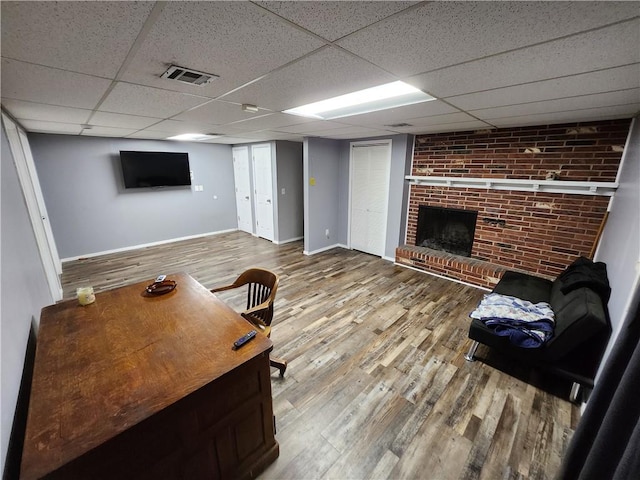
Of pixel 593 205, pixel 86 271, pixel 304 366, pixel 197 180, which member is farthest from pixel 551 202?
pixel 86 271

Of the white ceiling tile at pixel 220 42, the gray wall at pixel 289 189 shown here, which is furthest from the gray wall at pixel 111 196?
the white ceiling tile at pixel 220 42

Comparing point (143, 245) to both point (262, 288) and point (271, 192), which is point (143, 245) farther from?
point (262, 288)

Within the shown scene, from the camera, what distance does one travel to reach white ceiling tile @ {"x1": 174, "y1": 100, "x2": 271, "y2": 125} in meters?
2.26

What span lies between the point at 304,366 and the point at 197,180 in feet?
17.3

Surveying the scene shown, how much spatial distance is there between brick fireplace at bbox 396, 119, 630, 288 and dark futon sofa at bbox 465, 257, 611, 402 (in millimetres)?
867

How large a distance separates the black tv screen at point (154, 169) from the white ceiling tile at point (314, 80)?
4172mm

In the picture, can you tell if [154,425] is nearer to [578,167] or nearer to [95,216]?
[578,167]

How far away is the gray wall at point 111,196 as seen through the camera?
450 cm

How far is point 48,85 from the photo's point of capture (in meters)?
1.66

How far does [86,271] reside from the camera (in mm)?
4336

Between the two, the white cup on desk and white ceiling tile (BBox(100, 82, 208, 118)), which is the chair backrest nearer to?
the white cup on desk

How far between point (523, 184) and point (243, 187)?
5.51 m

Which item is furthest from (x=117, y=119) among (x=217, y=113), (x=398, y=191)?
(x=398, y=191)

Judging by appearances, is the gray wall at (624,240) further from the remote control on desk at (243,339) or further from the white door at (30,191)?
the white door at (30,191)
